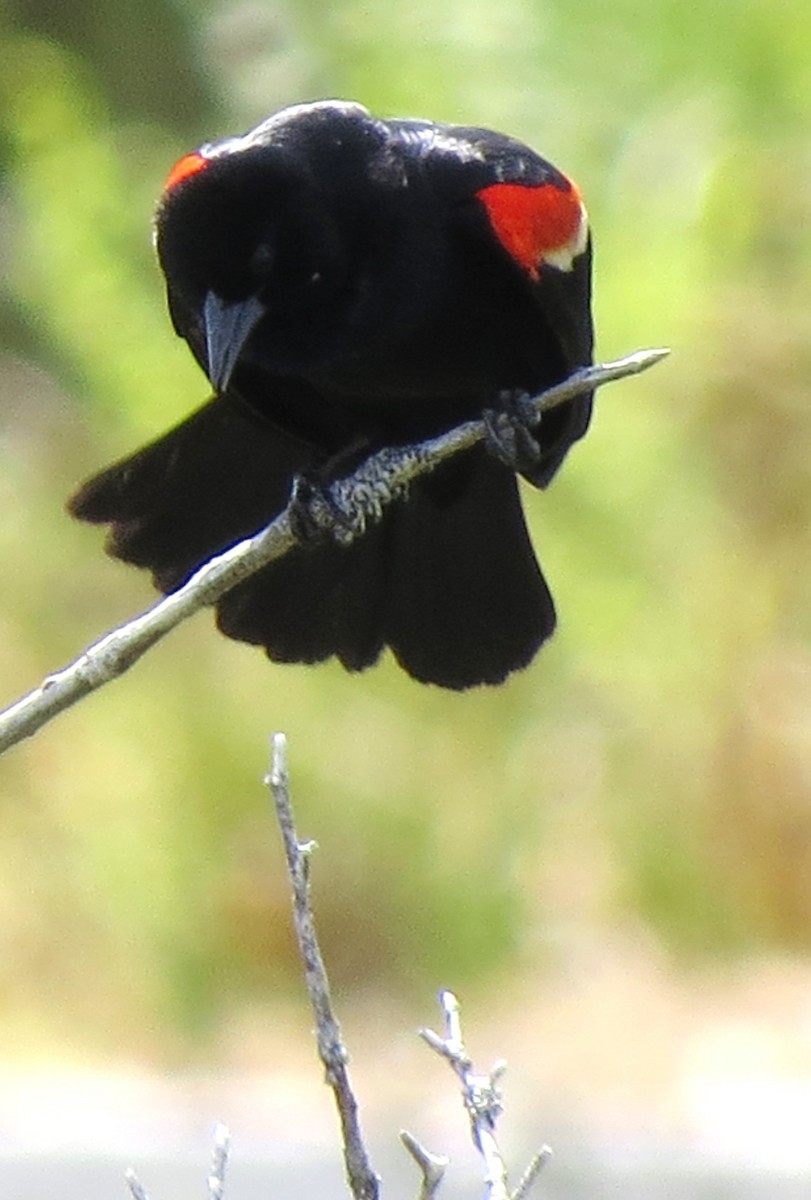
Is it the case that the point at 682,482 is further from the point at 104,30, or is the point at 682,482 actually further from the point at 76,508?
the point at 104,30

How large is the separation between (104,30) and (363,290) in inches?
161

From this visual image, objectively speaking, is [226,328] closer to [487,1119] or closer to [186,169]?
[186,169]

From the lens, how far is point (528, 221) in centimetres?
225

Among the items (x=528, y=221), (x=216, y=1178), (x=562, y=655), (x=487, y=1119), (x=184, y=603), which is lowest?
(x=216, y=1178)

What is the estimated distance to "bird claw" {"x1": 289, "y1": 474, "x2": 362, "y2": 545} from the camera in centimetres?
216

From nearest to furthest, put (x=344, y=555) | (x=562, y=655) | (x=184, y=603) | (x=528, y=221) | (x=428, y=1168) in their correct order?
(x=428, y=1168) < (x=184, y=603) < (x=528, y=221) < (x=344, y=555) < (x=562, y=655)

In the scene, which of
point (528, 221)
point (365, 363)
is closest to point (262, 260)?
point (365, 363)

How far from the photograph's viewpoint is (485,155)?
238 cm

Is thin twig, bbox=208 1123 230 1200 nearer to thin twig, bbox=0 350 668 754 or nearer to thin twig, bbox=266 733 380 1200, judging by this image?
thin twig, bbox=266 733 380 1200

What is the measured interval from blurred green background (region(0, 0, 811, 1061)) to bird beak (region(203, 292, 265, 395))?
1.81 m

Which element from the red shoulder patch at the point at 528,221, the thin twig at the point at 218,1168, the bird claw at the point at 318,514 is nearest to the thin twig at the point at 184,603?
the bird claw at the point at 318,514

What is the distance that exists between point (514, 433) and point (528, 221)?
→ 9.0 inches

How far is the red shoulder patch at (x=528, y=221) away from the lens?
2244 mm

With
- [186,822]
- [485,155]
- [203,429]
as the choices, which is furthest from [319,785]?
[485,155]
